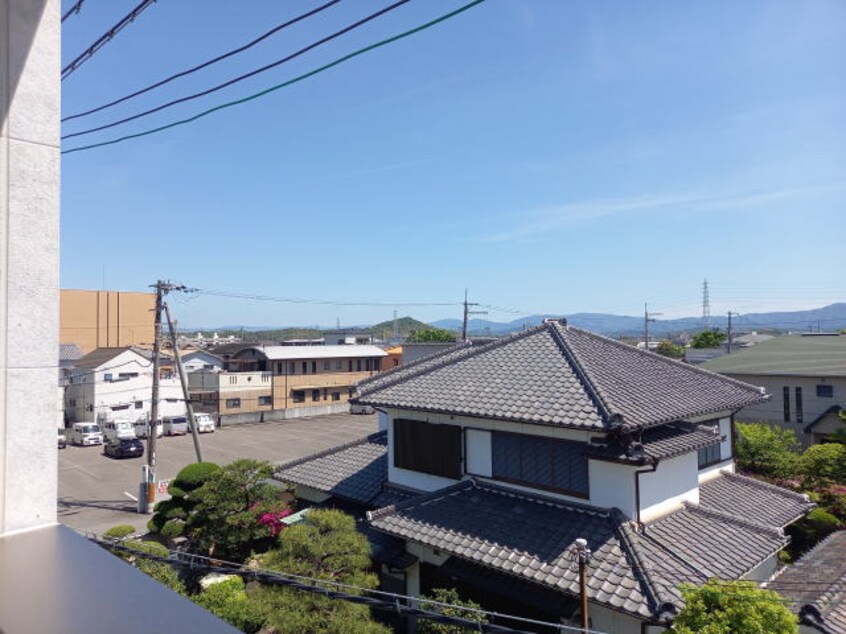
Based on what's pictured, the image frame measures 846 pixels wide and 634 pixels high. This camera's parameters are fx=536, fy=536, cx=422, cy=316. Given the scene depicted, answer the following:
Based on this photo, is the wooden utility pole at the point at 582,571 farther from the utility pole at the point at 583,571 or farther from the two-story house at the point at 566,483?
the two-story house at the point at 566,483

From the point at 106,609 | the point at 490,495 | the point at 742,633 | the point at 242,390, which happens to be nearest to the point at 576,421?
the point at 490,495

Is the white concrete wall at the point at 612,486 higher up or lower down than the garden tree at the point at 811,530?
higher up

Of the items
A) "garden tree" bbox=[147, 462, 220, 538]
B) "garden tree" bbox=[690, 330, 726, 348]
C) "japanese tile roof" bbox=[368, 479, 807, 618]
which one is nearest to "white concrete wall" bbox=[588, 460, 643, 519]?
"japanese tile roof" bbox=[368, 479, 807, 618]

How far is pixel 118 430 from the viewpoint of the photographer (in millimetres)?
30094

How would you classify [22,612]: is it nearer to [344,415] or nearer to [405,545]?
[405,545]

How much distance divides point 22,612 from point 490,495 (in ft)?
31.4

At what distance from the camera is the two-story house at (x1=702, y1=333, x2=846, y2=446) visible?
885 inches

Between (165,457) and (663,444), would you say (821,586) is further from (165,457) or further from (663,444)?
(165,457)

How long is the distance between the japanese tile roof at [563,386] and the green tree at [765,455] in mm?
4815

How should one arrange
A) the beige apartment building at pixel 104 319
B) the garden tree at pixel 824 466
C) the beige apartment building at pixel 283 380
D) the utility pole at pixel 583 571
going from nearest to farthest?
the utility pole at pixel 583 571 → the garden tree at pixel 824 466 → the beige apartment building at pixel 283 380 → the beige apartment building at pixel 104 319

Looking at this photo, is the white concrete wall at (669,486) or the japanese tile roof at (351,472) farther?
the japanese tile roof at (351,472)

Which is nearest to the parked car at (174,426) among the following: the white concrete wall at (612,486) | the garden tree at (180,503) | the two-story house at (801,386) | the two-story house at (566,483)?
the garden tree at (180,503)

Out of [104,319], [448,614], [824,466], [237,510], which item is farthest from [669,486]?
[104,319]

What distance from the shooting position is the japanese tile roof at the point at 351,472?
12547mm
